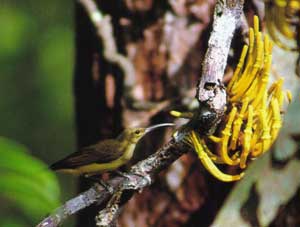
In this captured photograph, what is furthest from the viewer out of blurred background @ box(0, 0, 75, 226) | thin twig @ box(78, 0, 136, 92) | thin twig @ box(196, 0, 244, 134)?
blurred background @ box(0, 0, 75, 226)

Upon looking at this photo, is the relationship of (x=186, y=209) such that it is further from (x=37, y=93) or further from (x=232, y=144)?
(x=37, y=93)

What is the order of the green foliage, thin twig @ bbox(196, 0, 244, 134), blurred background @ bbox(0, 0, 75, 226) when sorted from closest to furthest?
1. thin twig @ bbox(196, 0, 244, 134)
2. the green foliage
3. blurred background @ bbox(0, 0, 75, 226)

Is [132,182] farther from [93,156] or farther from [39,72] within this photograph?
[39,72]

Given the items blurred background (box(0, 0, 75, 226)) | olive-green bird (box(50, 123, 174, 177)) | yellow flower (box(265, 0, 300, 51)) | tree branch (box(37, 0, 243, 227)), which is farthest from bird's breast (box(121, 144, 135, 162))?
blurred background (box(0, 0, 75, 226))

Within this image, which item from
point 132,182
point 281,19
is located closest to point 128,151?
point 132,182

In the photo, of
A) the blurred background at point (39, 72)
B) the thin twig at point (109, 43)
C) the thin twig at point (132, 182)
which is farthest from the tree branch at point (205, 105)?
the blurred background at point (39, 72)

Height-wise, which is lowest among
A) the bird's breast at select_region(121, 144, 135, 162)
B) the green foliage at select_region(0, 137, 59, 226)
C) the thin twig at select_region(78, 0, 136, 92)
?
the green foliage at select_region(0, 137, 59, 226)

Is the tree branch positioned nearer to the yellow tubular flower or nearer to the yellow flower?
the yellow tubular flower

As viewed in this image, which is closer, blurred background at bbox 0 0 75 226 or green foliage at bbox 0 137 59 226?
green foliage at bbox 0 137 59 226
